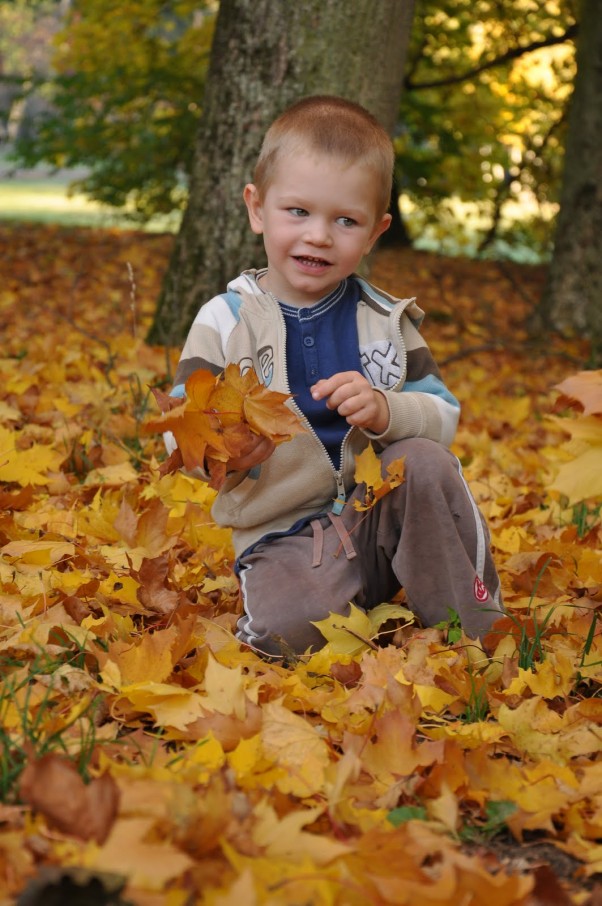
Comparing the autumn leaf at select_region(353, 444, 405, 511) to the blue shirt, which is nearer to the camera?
the autumn leaf at select_region(353, 444, 405, 511)

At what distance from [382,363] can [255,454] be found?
0.45 m

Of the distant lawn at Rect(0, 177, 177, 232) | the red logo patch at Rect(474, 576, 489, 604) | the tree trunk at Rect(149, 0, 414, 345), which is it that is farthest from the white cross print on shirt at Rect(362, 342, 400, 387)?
the distant lawn at Rect(0, 177, 177, 232)

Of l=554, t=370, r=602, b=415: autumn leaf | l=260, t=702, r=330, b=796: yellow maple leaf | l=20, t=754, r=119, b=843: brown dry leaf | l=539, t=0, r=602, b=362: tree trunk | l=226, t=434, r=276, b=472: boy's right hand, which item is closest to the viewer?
l=20, t=754, r=119, b=843: brown dry leaf

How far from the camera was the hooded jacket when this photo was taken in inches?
93.1

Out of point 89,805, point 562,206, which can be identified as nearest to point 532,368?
point 562,206

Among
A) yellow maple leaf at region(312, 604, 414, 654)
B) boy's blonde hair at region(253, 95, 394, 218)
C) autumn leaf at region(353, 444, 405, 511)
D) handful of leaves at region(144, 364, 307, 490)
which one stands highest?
boy's blonde hair at region(253, 95, 394, 218)

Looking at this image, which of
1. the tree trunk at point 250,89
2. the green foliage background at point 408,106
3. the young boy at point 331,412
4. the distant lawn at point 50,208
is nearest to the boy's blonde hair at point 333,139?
the young boy at point 331,412

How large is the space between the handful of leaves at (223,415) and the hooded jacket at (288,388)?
0.86 feet

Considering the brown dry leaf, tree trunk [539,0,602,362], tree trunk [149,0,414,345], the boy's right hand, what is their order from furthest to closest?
tree trunk [539,0,602,362] → tree trunk [149,0,414,345] → the boy's right hand → the brown dry leaf

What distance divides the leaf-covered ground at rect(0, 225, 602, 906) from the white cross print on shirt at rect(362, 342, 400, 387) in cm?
53

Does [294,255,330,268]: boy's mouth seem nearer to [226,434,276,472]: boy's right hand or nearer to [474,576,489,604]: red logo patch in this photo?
[226,434,276,472]: boy's right hand

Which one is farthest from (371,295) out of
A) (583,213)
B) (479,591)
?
(583,213)

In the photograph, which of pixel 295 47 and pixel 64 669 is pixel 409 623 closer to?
pixel 64 669

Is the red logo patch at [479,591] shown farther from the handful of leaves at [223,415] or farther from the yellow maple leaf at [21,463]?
the yellow maple leaf at [21,463]
